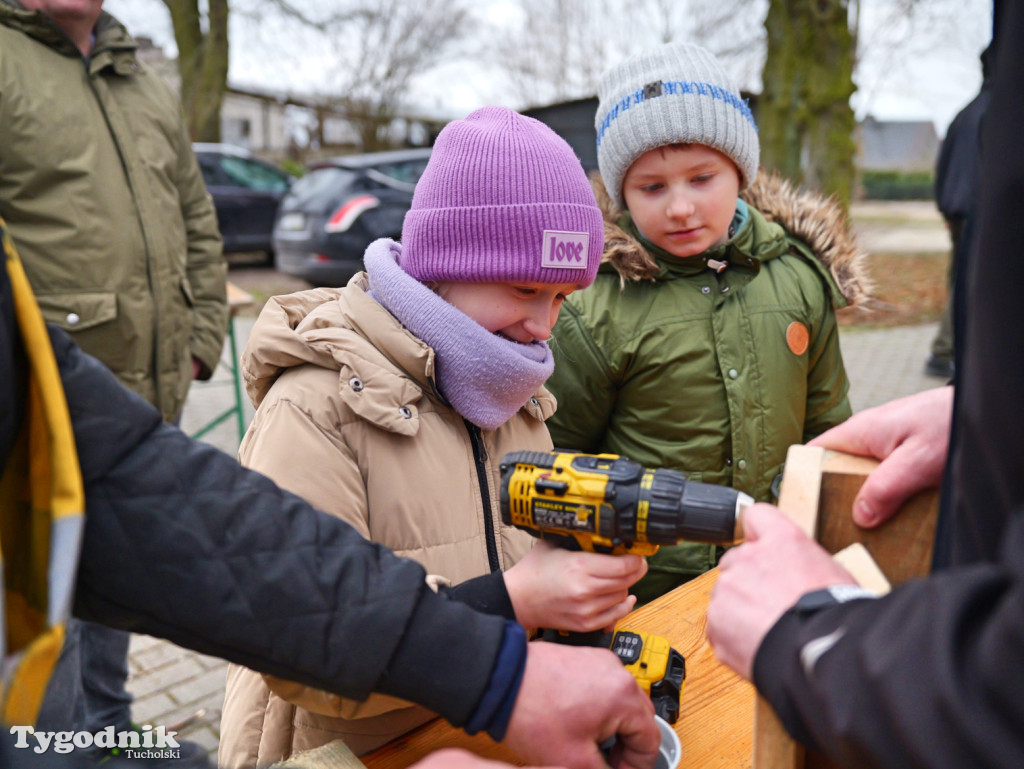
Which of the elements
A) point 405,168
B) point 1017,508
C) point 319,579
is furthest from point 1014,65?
point 405,168

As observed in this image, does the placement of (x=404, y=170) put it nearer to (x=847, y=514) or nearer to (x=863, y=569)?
(x=847, y=514)

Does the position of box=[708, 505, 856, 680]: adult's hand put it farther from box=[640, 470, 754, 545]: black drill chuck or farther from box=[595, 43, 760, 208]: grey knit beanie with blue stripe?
box=[595, 43, 760, 208]: grey knit beanie with blue stripe

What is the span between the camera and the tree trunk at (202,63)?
16125 millimetres

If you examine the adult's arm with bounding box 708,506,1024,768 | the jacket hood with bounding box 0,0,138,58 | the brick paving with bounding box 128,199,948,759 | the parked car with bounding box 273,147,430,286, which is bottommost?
the brick paving with bounding box 128,199,948,759

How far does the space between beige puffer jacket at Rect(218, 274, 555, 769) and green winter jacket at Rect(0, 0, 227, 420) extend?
4.94 ft

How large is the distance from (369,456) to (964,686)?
112cm

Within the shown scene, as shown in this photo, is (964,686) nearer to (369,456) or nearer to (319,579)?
(319,579)

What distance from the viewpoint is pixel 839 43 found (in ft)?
35.4

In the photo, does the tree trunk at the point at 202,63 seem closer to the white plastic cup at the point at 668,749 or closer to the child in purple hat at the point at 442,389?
the child in purple hat at the point at 442,389

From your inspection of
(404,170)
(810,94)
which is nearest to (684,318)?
(810,94)

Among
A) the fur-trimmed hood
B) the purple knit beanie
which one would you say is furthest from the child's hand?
the fur-trimmed hood

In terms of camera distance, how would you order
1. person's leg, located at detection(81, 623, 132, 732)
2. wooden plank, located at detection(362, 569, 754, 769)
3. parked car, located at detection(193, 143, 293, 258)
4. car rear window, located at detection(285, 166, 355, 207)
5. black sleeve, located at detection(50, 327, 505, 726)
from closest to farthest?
A: black sleeve, located at detection(50, 327, 505, 726), wooden plank, located at detection(362, 569, 754, 769), person's leg, located at detection(81, 623, 132, 732), car rear window, located at detection(285, 166, 355, 207), parked car, located at detection(193, 143, 293, 258)

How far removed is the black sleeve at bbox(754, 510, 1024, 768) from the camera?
2.41ft

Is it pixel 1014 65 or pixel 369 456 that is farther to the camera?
pixel 369 456
